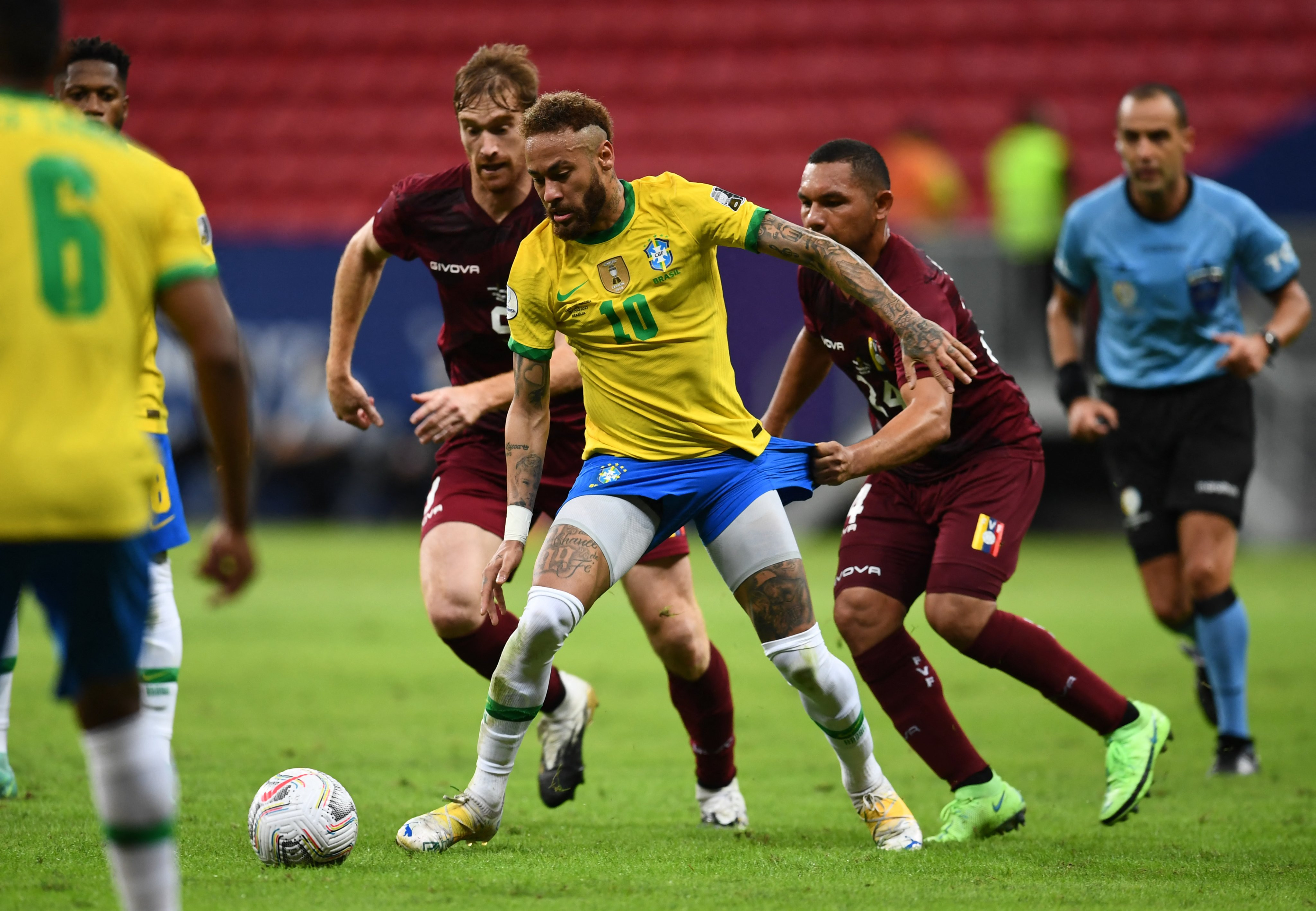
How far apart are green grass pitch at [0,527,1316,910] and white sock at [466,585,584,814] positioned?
9.5 inches

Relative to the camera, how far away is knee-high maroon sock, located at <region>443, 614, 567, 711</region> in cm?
544

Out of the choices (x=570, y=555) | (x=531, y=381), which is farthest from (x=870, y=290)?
(x=570, y=555)

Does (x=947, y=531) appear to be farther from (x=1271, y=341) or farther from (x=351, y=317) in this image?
(x=351, y=317)

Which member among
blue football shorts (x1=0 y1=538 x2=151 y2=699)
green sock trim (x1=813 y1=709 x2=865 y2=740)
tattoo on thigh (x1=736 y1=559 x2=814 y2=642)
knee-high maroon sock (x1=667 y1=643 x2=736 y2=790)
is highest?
blue football shorts (x1=0 y1=538 x2=151 y2=699)

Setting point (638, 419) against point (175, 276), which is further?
point (638, 419)

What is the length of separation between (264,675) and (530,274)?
194 inches

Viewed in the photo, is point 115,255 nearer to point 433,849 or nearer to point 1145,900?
point 433,849

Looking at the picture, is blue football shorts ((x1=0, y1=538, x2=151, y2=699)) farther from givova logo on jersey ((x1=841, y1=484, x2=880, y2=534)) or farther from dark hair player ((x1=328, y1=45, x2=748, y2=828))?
givova logo on jersey ((x1=841, y1=484, x2=880, y2=534))

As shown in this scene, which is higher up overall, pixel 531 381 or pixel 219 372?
pixel 219 372

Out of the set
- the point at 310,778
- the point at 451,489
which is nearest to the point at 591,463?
the point at 451,489

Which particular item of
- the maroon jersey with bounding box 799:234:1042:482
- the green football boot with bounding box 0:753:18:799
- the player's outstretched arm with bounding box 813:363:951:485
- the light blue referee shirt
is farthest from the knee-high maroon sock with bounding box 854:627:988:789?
the green football boot with bounding box 0:753:18:799

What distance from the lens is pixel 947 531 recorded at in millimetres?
5352

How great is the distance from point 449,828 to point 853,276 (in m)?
2.17

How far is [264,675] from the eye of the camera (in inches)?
350
